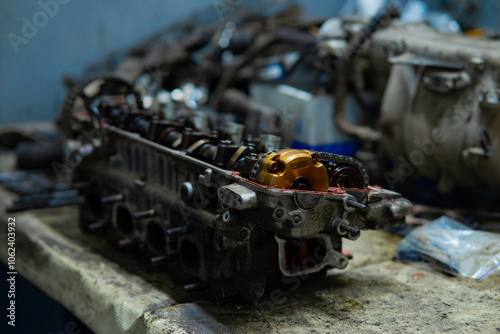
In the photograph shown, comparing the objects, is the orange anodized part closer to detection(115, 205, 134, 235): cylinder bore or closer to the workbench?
the workbench

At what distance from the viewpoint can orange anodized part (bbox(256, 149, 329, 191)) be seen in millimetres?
1618

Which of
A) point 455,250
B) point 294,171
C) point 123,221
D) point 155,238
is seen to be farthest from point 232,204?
point 455,250

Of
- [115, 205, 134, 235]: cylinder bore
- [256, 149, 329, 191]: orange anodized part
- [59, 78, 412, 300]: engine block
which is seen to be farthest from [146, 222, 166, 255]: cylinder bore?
[256, 149, 329, 191]: orange anodized part

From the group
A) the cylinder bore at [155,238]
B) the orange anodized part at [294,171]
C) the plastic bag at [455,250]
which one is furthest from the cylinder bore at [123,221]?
the plastic bag at [455,250]

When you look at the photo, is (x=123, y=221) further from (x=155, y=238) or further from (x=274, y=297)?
(x=274, y=297)

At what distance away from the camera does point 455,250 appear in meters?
2.16

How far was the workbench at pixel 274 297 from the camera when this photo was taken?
1.71 metres

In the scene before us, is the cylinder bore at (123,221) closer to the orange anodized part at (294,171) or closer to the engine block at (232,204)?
the engine block at (232,204)

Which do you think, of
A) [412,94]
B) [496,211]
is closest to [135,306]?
[412,94]

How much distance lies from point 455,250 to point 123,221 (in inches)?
51.6

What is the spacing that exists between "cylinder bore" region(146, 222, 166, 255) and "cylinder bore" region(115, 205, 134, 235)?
19cm

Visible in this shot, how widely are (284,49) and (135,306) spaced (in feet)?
8.49

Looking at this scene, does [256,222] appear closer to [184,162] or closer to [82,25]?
[184,162]

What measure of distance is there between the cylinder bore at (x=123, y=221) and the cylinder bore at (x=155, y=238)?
0.19 meters
